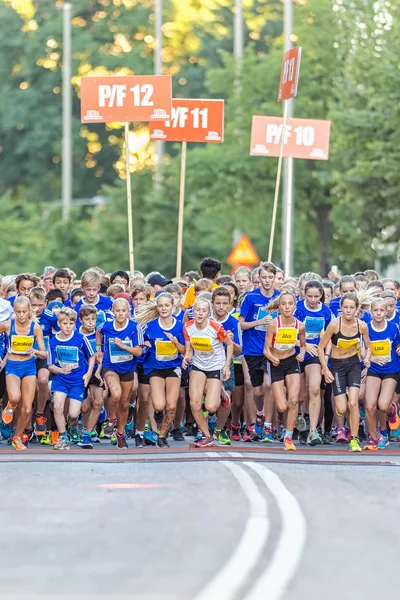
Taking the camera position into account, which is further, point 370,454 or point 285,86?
point 285,86

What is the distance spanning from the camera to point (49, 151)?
65938 mm

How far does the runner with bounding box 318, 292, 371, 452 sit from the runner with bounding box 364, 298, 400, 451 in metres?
0.14

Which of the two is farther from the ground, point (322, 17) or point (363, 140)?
point (322, 17)

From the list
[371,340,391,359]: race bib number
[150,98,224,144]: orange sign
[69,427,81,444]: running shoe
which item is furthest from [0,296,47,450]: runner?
[150,98,224,144]: orange sign

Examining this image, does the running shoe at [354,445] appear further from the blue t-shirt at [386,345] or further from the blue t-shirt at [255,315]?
the blue t-shirt at [255,315]

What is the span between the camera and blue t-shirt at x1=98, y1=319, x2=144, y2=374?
1739cm

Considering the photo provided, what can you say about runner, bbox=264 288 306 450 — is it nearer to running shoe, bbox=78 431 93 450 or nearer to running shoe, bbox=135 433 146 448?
running shoe, bbox=135 433 146 448

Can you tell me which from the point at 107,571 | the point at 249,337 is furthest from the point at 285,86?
the point at 107,571

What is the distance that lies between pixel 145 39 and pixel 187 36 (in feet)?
6.52

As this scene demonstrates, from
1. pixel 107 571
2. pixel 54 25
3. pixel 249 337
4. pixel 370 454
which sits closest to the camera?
pixel 107 571

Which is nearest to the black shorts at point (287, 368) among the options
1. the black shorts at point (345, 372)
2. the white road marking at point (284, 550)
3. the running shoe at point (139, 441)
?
the black shorts at point (345, 372)

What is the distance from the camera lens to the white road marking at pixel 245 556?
8.52 metres

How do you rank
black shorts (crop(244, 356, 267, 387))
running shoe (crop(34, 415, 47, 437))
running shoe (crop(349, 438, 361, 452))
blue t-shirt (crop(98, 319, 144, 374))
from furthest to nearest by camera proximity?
black shorts (crop(244, 356, 267, 387))
running shoe (crop(34, 415, 47, 437))
blue t-shirt (crop(98, 319, 144, 374))
running shoe (crop(349, 438, 361, 452))

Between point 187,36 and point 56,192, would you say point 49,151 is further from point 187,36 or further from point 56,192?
point 187,36
